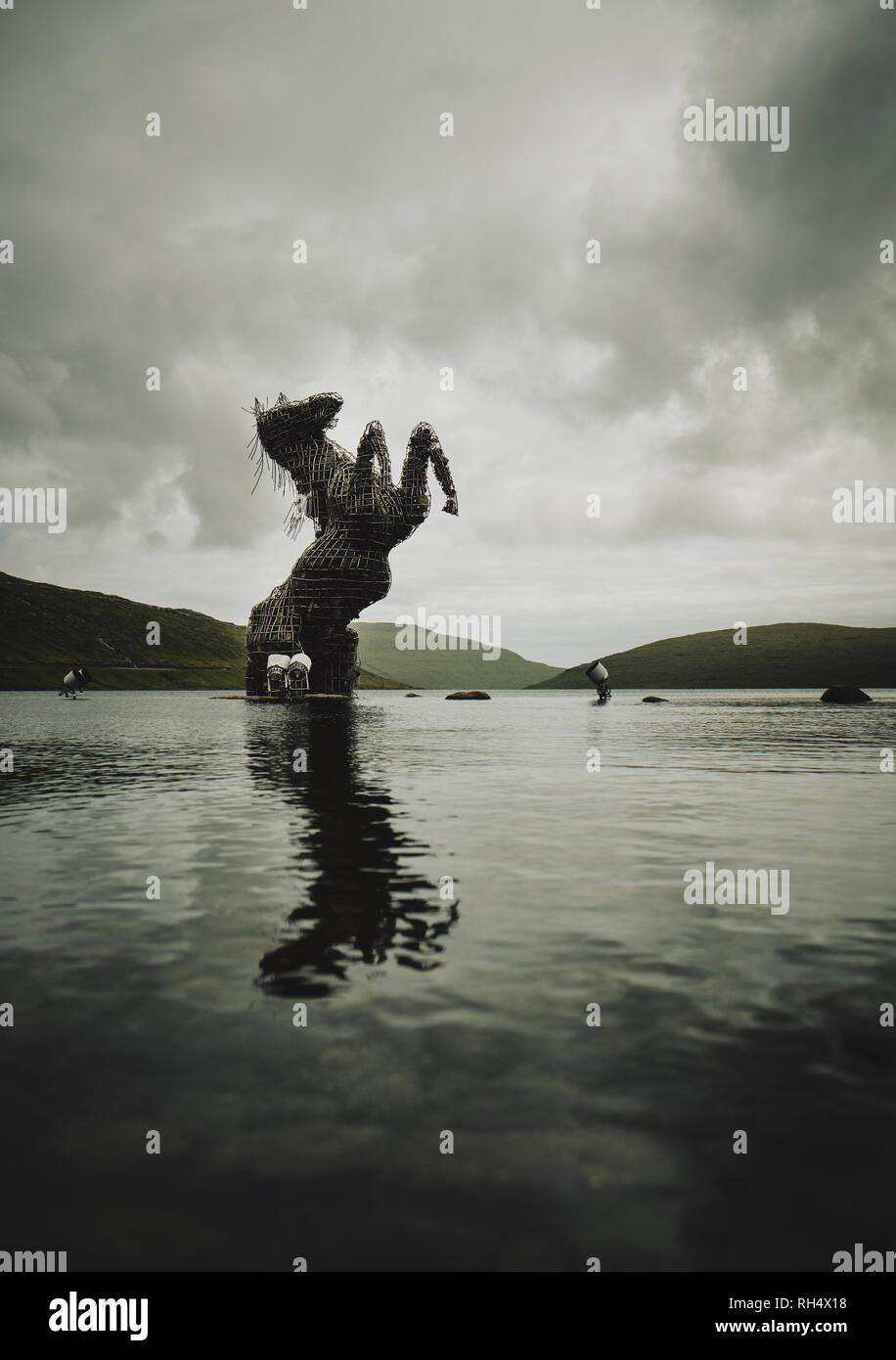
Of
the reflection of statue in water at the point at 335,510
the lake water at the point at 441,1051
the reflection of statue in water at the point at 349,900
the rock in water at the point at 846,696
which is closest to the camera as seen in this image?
the lake water at the point at 441,1051

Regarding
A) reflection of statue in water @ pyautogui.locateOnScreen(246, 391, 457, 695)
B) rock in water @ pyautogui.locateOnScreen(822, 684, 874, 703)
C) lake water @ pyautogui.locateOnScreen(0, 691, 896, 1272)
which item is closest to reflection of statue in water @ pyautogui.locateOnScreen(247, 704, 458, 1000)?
lake water @ pyautogui.locateOnScreen(0, 691, 896, 1272)

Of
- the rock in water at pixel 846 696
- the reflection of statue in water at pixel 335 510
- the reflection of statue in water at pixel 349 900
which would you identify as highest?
the reflection of statue in water at pixel 335 510

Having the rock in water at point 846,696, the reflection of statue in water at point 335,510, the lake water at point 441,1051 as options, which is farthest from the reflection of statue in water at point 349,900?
the rock in water at point 846,696

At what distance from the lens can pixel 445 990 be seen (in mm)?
6688

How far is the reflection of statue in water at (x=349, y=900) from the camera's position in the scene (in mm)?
7328

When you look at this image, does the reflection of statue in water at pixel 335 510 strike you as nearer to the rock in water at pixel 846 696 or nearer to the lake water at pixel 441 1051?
the rock in water at pixel 846 696

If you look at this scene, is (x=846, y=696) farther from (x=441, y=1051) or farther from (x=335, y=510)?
(x=441, y=1051)

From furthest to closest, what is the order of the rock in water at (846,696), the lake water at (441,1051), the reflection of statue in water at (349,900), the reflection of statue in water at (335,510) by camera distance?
the rock in water at (846,696) → the reflection of statue in water at (335,510) → the reflection of statue in water at (349,900) → the lake water at (441,1051)

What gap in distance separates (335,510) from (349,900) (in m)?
65.1

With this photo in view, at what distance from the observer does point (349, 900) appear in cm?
952

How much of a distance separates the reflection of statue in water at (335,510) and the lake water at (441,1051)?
59.2 meters

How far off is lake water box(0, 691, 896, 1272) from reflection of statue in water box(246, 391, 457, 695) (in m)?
59.2
